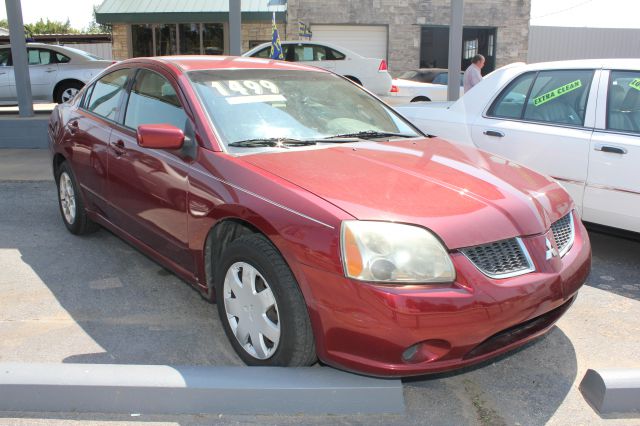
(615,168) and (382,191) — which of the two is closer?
(382,191)

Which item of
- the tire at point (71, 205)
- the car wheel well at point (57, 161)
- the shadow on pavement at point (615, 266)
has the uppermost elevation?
the car wheel well at point (57, 161)

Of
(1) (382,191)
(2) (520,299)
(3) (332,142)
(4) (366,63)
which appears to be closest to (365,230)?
(1) (382,191)

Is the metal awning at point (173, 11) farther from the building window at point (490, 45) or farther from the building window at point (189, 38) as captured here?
the building window at point (490, 45)

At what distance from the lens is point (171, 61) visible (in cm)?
415

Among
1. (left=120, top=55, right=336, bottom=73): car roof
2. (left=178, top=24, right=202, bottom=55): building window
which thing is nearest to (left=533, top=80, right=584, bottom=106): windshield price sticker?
(left=120, top=55, right=336, bottom=73): car roof

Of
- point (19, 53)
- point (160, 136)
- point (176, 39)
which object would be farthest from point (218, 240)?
point (176, 39)

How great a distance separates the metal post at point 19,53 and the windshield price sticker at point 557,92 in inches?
321

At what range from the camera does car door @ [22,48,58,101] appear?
44.8 ft

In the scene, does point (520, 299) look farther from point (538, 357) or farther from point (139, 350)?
point (139, 350)

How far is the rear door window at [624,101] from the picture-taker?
4.54 meters

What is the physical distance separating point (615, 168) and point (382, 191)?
2395 mm

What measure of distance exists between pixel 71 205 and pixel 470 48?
22.7 m

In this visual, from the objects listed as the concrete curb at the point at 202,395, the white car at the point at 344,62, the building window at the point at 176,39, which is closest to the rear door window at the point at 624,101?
the concrete curb at the point at 202,395

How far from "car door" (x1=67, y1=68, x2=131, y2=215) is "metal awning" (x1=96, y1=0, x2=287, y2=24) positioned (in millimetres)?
15523
